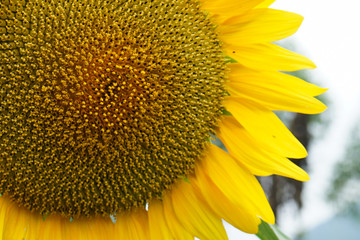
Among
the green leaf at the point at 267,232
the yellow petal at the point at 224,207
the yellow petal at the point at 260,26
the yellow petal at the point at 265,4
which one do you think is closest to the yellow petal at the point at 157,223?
the yellow petal at the point at 224,207

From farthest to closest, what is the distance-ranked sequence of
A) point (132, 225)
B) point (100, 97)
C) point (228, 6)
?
point (132, 225) < point (228, 6) < point (100, 97)

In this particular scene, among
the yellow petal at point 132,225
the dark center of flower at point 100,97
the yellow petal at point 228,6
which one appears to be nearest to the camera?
the dark center of flower at point 100,97

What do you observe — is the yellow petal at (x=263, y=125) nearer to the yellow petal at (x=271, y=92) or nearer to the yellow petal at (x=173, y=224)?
the yellow petal at (x=271, y=92)

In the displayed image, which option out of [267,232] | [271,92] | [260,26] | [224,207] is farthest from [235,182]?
[260,26]

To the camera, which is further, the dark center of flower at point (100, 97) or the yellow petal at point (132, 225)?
the yellow petal at point (132, 225)

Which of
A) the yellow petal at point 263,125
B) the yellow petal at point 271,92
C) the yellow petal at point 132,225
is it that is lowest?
the yellow petal at point 132,225

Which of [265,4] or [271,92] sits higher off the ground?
[265,4]

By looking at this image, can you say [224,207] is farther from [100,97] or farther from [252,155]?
[100,97]

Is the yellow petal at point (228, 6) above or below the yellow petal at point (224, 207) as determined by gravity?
above
